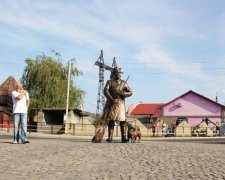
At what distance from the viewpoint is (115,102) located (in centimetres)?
1335

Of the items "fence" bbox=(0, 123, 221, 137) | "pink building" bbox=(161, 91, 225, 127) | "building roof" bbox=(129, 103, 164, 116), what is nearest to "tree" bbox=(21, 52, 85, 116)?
"fence" bbox=(0, 123, 221, 137)

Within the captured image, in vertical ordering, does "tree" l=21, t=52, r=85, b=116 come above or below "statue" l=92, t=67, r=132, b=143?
above

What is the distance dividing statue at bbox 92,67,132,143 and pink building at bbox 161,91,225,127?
46627 mm

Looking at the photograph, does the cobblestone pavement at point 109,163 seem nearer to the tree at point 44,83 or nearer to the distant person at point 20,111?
the distant person at point 20,111

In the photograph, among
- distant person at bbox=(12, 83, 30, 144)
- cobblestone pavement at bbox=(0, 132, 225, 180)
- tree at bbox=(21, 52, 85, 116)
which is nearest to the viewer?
cobblestone pavement at bbox=(0, 132, 225, 180)

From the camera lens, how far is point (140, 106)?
8625 centimetres

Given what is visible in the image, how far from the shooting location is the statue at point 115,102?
1328 cm

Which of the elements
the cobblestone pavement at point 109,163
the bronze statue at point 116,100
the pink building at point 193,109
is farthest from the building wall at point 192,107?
the cobblestone pavement at point 109,163

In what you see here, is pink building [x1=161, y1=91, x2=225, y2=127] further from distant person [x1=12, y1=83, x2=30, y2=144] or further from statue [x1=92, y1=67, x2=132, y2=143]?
distant person [x1=12, y1=83, x2=30, y2=144]

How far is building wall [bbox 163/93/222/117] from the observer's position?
5897cm

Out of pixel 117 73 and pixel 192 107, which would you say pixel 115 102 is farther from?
pixel 192 107

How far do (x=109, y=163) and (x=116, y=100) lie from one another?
17.1 ft

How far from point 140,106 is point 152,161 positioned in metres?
77.8

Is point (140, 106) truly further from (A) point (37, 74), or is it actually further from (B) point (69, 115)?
(B) point (69, 115)
